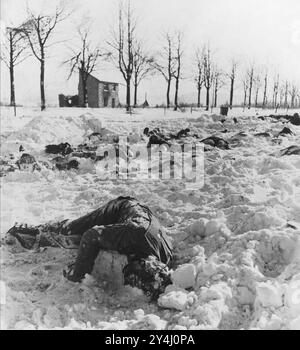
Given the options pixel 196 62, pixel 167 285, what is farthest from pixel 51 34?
pixel 167 285

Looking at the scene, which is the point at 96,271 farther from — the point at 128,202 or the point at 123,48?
the point at 123,48

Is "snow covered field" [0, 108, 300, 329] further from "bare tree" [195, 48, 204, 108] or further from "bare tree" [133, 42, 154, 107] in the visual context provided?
"bare tree" [133, 42, 154, 107]

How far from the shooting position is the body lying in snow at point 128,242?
11.7 feet

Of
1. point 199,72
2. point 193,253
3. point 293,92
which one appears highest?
point 199,72

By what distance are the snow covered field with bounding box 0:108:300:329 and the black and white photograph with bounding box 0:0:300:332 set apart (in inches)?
0.6

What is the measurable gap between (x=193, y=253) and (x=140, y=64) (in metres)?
3.30

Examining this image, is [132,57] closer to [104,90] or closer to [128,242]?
[128,242]

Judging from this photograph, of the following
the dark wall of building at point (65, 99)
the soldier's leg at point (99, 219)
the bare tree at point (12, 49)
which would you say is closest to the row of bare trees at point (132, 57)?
the bare tree at point (12, 49)

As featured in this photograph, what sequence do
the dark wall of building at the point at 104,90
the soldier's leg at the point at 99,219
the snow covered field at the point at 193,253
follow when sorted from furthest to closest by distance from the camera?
1. the dark wall of building at the point at 104,90
2. the soldier's leg at the point at 99,219
3. the snow covered field at the point at 193,253

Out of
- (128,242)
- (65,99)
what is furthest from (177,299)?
(65,99)

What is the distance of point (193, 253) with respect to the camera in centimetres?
398

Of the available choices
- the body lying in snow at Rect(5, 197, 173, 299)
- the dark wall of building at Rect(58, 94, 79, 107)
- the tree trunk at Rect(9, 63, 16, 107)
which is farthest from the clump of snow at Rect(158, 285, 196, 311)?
the dark wall of building at Rect(58, 94, 79, 107)

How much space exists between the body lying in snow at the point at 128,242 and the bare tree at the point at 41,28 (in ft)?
8.43

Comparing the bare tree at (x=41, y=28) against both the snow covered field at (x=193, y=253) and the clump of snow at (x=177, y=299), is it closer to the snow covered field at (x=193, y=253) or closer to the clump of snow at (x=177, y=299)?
the snow covered field at (x=193, y=253)
